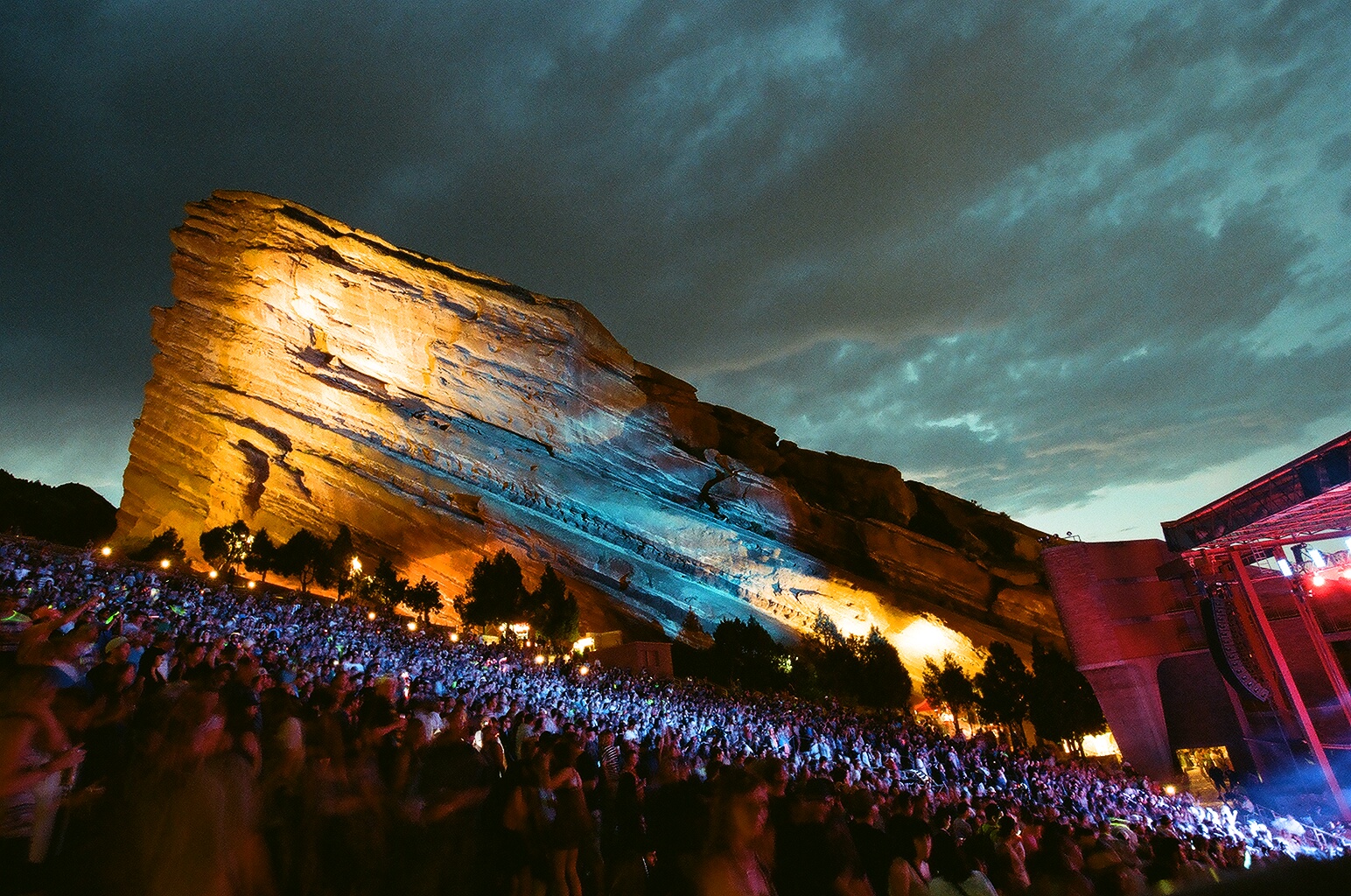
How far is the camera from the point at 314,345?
5684cm

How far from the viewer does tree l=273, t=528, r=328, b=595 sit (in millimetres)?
50844

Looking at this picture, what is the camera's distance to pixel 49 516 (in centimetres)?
7350

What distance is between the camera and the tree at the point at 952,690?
44031 mm

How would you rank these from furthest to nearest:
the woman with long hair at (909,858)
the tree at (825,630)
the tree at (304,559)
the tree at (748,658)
Answer: the tree at (825,630)
the tree at (304,559)
the tree at (748,658)
the woman with long hair at (909,858)

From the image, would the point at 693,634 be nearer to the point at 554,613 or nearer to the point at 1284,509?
the point at 554,613

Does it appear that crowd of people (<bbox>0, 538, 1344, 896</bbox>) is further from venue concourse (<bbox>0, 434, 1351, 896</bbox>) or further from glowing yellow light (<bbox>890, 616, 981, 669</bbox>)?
glowing yellow light (<bbox>890, 616, 981, 669</bbox>)

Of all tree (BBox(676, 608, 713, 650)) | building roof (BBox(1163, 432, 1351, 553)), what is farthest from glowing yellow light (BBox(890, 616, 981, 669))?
building roof (BBox(1163, 432, 1351, 553))

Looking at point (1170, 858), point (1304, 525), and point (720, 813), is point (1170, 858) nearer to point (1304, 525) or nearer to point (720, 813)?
point (720, 813)

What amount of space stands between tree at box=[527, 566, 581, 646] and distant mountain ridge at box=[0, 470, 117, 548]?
4529 cm

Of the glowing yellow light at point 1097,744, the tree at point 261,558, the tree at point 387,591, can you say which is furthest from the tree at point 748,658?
the tree at point 261,558

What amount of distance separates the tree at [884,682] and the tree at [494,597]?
24792 millimetres

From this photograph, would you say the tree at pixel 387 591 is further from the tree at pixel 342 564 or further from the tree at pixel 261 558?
the tree at pixel 261 558

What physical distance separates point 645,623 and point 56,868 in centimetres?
5419

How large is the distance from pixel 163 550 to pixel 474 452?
970 inches
